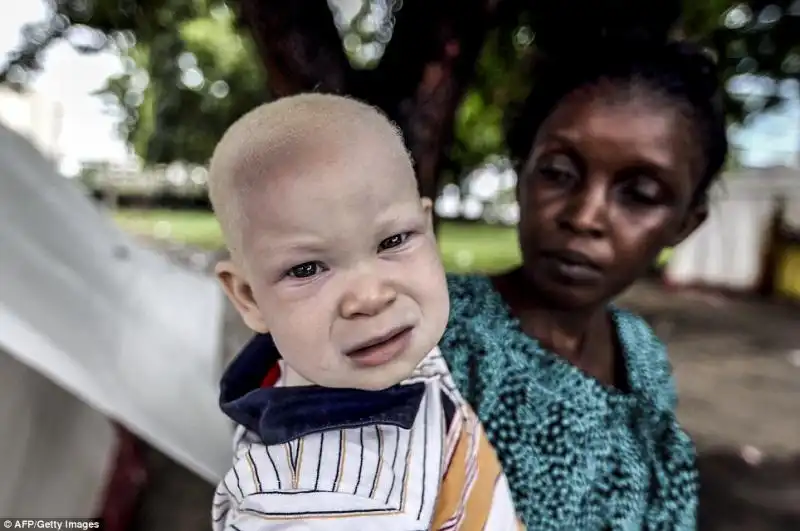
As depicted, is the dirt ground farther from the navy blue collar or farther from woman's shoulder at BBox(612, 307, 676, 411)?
the navy blue collar

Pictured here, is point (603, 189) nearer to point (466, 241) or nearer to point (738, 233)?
point (466, 241)

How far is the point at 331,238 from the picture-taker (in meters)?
0.33

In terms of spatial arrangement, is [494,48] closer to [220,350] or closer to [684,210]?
[684,210]

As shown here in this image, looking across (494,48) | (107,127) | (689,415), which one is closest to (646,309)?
(689,415)

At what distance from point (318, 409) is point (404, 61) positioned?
319mm

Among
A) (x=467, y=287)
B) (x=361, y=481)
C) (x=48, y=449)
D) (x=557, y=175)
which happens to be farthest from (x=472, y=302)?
(x=48, y=449)

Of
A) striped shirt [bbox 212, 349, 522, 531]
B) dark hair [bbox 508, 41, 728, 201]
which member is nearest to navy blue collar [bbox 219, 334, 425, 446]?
striped shirt [bbox 212, 349, 522, 531]

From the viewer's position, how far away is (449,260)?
546mm

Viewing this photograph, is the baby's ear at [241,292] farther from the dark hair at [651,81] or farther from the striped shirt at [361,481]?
the dark hair at [651,81]

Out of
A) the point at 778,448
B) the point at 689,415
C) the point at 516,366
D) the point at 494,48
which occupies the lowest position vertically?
the point at 778,448

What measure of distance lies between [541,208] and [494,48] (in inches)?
7.5

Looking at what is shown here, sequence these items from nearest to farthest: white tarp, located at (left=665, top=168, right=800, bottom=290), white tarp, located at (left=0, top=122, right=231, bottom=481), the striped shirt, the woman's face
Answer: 1. the striped shirt
2. the woman's face
3. white tarp, located at (left=0, top=122, right=231, bottom=481)
4. white tarp, located at (left=665, top=168, right=800, bottom=290)

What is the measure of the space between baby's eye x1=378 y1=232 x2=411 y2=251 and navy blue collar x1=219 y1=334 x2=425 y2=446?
0.26 feet

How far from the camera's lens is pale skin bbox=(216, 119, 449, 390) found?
0.33 m
